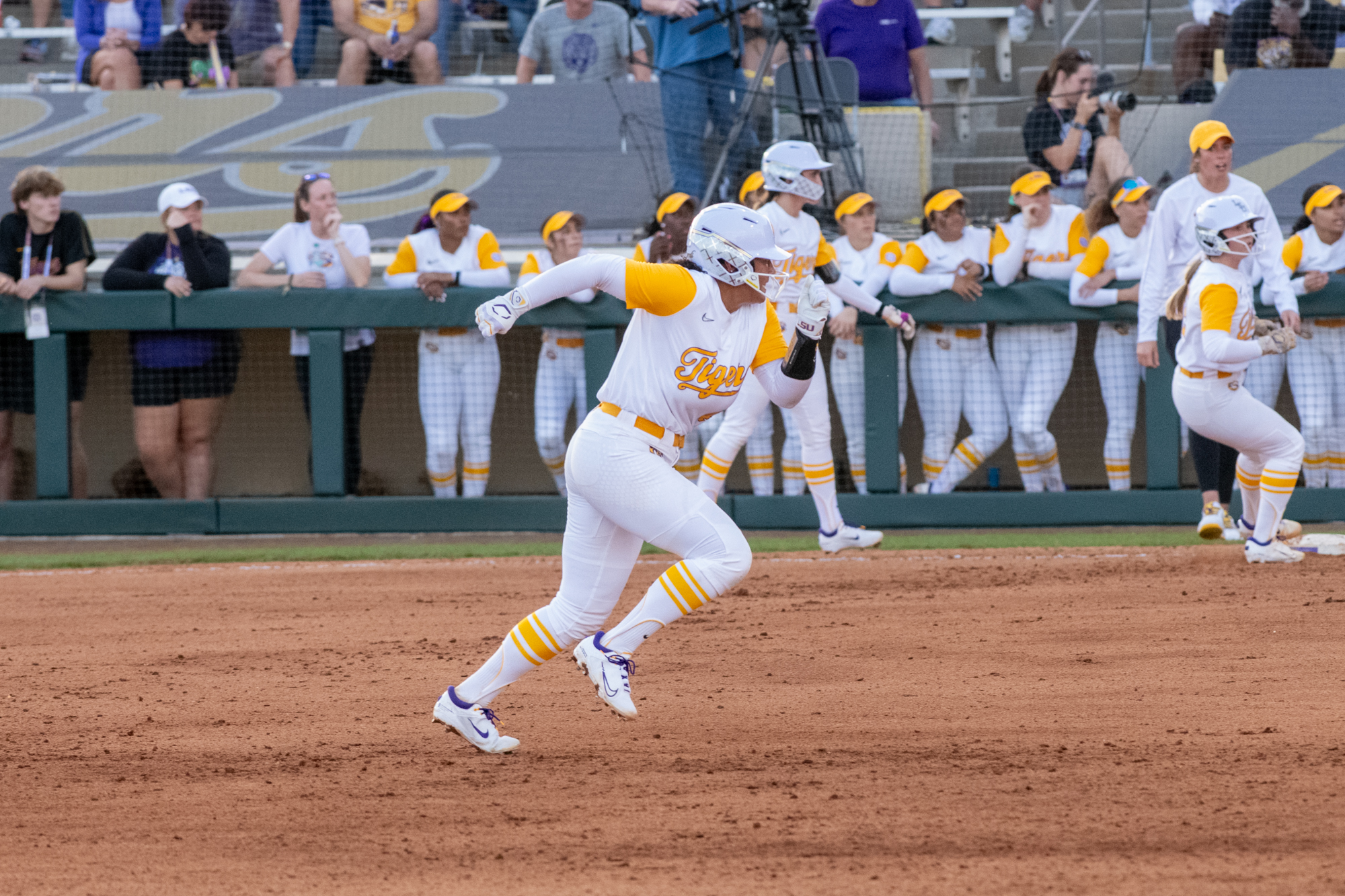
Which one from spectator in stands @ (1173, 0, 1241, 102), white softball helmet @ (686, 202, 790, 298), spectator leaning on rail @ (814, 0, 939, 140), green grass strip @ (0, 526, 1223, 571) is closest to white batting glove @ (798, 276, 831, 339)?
white softball helmet @ (686, 202, 790, 298)

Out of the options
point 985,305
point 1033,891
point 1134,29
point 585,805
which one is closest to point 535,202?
point 985,305

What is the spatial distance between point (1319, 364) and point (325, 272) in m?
6.99

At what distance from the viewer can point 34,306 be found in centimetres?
1028

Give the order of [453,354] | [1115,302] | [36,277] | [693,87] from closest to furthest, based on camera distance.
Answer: [1115,302] → [36,277] → [453,354] → [693,87]

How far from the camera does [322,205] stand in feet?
33.9

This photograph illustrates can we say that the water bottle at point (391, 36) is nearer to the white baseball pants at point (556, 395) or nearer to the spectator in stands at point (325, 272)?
the spectator in stands at point (325, 272)

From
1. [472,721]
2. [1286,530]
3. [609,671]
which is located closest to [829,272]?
[1286,530]

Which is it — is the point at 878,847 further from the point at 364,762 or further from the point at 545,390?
the point at 545,390

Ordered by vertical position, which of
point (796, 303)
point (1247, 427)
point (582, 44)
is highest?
point (582, 44)

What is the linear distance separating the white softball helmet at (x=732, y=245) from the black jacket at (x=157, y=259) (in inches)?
241

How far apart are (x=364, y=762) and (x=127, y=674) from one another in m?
2.09

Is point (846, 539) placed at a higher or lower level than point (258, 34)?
lower

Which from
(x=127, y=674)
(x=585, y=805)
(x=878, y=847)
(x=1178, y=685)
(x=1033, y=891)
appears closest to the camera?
(x=1033, y=891)

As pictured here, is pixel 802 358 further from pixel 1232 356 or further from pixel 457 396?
pixel 457 396
